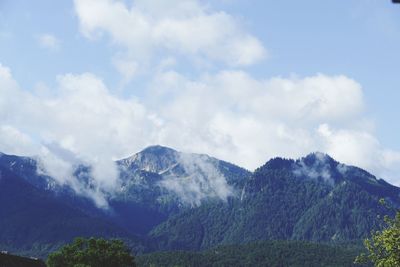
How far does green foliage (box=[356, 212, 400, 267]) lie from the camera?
50656 millimetres

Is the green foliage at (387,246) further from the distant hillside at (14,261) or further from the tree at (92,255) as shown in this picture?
the tree at (92,255)

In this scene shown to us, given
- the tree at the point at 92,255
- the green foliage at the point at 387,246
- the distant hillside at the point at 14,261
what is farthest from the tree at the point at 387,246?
the tree at the point at 92,255

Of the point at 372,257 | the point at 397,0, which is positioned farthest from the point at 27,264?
the point at 397,0

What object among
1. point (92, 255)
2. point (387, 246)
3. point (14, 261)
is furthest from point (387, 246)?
point (92, 255)

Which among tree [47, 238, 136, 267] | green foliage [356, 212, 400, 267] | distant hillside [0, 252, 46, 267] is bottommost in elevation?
distant hillside [0, 252, 46, 267]

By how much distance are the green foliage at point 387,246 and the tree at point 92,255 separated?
234 feet

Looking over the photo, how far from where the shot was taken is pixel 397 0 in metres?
18.6

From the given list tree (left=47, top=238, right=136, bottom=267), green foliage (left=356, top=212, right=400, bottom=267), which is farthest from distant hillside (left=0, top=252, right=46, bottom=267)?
green foliage (left=356, top=212, right=400, bottom=267)

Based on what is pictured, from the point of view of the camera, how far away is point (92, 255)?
4651 inches

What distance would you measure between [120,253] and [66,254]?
1089 cm

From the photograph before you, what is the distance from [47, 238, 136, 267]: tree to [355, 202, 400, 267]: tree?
71.2 meters

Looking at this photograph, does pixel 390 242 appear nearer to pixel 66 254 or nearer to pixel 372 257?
pixel 372 257

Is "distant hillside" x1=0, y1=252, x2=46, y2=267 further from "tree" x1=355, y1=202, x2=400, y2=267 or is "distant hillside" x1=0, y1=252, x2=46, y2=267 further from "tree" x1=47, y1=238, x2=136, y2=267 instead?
"tree" x1=355, y1=202, x2=400, y2=267

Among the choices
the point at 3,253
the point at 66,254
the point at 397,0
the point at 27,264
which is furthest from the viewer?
the point at 66,254
